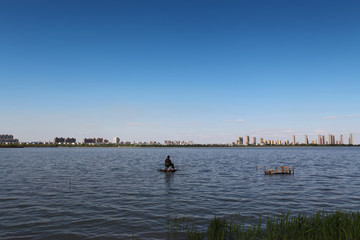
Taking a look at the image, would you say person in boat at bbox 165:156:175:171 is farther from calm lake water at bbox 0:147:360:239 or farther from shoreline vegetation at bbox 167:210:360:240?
shoreline vegetation at bbox 167:210:360:240

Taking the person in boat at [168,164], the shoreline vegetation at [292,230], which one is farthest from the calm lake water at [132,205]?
the person in boat at [168,164]

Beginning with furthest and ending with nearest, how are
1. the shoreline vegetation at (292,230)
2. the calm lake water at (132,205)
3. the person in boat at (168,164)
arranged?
the person in boat at (168,164) → the calm lake water at (132,205) → the shoreline vegetation at (292,230)

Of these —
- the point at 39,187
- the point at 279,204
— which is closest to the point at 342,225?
the point at 279,204

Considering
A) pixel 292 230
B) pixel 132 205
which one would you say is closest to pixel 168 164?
pixel 132 205

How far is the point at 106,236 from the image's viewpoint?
1386 centimetres

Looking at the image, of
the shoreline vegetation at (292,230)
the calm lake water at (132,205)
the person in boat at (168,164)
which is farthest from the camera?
the person in boat at (168,164)

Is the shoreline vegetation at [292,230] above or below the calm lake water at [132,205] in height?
above

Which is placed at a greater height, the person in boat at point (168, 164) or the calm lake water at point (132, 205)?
the person in boat at point (168, 164)

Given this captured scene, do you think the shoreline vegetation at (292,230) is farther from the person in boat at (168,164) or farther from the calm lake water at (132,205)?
the person in boat at (168,164)

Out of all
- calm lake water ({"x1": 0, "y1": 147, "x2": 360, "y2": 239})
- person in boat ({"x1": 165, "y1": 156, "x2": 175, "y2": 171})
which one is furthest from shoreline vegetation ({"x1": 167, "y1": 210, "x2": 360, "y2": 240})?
person in boat ({"x1": 165, "y1": 156, "x2": 175, "y2": 171})

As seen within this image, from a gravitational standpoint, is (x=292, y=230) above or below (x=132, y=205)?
above

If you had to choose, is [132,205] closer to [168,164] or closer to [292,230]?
[292,230]

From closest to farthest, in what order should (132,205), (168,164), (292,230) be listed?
(292,230) < (132,205) < (168,164)

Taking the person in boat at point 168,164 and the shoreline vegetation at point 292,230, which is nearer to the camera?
the shoreline vegetation at point 292,230
